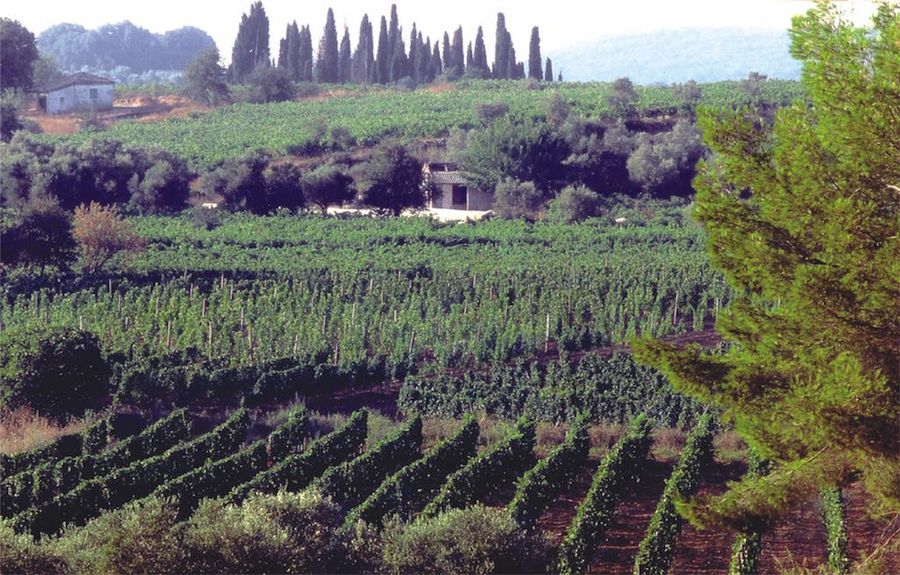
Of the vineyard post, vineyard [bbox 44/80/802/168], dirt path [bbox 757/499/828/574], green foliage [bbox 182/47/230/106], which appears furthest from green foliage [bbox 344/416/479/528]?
green foliage [bbox 182/47/230/106]

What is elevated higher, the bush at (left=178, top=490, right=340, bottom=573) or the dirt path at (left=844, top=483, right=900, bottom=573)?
the bush at (left=178, top=490, right=340, bottom=573)

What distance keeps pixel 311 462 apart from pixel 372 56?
243 ft

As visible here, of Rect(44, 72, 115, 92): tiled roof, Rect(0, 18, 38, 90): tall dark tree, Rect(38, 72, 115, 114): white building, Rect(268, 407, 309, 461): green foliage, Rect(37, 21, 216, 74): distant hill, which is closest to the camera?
Rect(268, 407, 309, 461): green foliage

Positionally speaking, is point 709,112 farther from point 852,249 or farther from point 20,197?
point 20,197

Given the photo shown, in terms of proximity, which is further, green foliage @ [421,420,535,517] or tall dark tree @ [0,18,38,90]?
tall dark tree @ [0,18,38,90]

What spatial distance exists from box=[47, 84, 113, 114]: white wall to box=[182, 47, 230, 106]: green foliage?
5553 millimetres

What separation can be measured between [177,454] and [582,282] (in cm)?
1601

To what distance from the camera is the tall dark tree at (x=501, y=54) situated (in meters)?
89.2

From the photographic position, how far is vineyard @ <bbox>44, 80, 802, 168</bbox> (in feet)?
199

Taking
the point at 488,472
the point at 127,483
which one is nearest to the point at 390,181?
the point at 488,472

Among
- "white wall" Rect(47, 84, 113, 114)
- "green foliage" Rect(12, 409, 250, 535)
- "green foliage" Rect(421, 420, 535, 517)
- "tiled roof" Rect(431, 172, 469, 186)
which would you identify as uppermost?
"white wall" Rect(47, 84, 113, 114)

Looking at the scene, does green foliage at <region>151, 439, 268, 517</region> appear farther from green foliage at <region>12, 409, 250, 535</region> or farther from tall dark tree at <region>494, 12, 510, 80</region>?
tall dark tree at <region>494, 12, 510, 80</region>

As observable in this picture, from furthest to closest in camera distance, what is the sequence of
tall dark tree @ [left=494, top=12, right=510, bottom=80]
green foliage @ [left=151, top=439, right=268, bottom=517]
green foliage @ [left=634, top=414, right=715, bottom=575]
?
1. tall dark tree @ [left=494, top=12, right=510, bottom=80]
2. green foliage @ [left=151, top=439, right=268, bottom=517]
3. green foliage @ [left=634, top=414, right=715, bottom=575]

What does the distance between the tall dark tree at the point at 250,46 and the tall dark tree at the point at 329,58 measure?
429 cm
